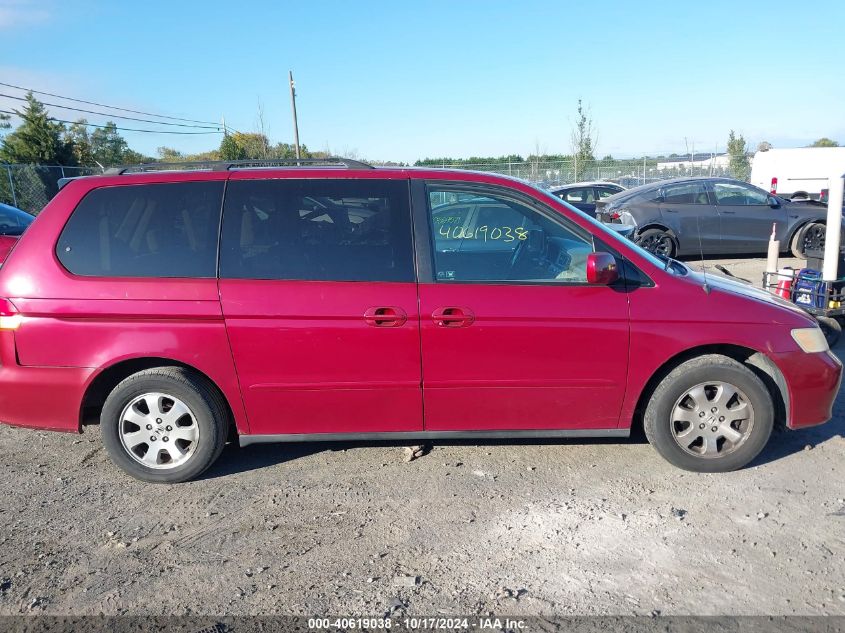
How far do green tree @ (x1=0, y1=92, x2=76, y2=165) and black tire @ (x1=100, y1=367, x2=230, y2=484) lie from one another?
31.2 metres

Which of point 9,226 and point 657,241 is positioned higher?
point 9,226

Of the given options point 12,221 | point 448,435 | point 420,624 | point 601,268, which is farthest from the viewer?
point 12,221

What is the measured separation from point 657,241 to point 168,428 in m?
9.89

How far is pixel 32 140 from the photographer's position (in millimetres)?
29656

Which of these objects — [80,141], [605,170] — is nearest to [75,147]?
[80,141]

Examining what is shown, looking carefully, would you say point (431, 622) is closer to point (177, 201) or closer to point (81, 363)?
point (81, 363)

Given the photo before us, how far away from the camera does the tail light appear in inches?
143

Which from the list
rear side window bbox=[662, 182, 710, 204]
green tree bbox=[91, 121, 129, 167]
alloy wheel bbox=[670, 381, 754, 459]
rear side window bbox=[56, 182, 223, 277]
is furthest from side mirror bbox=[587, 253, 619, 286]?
green tree bbox=[91, 121, 129, 167]

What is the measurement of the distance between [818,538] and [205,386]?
3365 mm

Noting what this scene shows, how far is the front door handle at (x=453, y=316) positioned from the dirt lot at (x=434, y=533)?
0.97 meters

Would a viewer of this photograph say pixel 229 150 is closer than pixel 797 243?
No

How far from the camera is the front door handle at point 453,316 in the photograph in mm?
3578

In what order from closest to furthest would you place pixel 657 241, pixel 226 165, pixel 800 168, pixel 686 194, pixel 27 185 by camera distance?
pixel 226 165 < pixel 657 241 < pixel 686 194 < pixel 27 185 < pixel 800 168

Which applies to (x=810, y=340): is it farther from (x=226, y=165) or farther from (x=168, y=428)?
(x=168, y=428)
